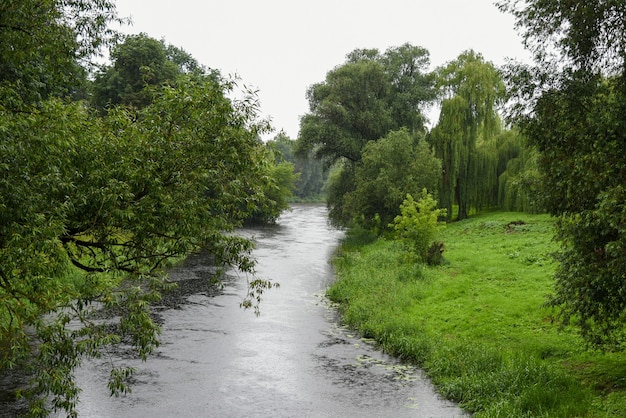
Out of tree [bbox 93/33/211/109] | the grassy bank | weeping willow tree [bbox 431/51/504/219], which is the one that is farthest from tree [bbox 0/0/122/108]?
weeping willow tree [bbox 431/51/504/219]

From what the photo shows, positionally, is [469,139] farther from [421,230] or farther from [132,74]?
[132,74]

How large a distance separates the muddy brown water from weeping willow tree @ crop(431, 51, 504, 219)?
20.9m

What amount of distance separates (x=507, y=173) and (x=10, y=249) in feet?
121

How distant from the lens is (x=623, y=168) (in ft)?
33.0

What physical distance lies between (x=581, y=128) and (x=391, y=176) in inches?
1069

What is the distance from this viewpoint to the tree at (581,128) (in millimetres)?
10281

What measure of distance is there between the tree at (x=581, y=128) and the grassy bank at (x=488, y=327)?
4.69 ft

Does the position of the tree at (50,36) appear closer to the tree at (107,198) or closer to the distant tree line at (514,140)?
Answer: the tree at (107,198)

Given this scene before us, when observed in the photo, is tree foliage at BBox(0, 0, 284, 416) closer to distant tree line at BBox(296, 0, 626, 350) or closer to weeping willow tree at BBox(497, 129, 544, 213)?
distant tree line at BBox(296, 0, 626, 350)

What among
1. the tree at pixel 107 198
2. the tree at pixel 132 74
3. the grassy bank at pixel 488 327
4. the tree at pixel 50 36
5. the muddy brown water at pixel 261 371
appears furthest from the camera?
the tree at pixel 132 74

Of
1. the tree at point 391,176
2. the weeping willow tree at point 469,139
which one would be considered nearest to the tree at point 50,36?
the tree at point 391,176

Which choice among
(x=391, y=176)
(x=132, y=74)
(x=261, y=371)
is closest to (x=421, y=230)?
(x=391, y=176)

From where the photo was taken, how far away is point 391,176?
126 ft

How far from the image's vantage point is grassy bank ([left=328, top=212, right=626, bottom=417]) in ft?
40.2
